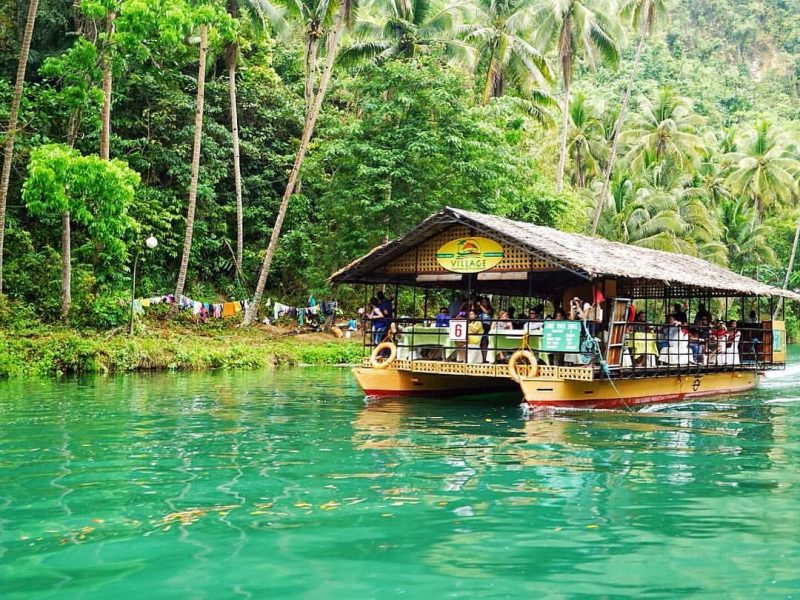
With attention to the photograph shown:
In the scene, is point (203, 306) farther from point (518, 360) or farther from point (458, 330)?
point (518, 360)

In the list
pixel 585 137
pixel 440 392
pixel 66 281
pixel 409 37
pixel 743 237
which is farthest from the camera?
pixel 743 237

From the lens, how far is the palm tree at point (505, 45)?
3353 cm

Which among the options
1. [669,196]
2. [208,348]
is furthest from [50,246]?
[669,196]

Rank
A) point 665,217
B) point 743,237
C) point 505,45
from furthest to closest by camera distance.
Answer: point 743,237, point 665,217, point 505,45

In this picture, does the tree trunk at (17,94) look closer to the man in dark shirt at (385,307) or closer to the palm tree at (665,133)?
the man in dark shirt at (385,307)

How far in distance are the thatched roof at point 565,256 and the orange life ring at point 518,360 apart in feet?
5.21

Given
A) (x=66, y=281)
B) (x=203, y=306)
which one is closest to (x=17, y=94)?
(x=66, y=281)

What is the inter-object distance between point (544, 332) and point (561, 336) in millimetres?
320

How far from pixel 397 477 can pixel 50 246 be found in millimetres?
21215

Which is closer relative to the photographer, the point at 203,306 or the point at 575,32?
the point at 203,306

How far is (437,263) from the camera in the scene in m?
16.8

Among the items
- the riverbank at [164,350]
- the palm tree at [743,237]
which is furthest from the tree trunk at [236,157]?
the palm tree at [743,237]

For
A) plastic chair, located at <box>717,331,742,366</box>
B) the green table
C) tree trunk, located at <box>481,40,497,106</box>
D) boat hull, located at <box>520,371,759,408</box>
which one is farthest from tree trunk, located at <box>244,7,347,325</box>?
boat hull, located at <box>520,371,759,408</box>

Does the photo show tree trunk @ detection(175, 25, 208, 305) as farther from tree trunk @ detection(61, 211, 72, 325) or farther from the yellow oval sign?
the yellow oval sign
